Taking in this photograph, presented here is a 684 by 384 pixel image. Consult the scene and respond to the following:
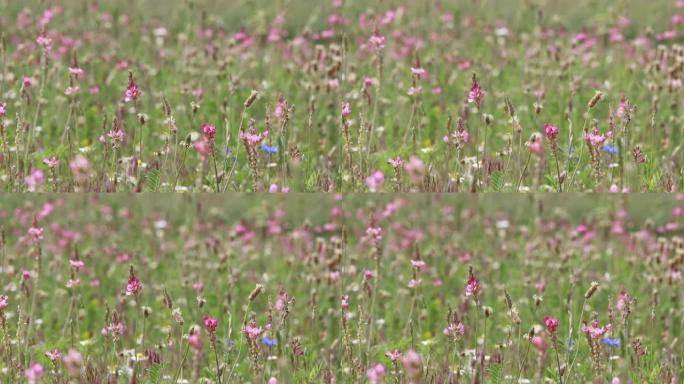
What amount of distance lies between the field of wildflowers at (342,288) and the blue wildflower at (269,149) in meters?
0.34

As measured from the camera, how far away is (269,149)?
491 cm

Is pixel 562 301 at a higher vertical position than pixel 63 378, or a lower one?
higher

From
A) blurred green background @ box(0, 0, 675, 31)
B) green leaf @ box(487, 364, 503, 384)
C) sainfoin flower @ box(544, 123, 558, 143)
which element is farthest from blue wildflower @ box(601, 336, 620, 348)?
blurred green background @ box(0, 0, 675, 31)

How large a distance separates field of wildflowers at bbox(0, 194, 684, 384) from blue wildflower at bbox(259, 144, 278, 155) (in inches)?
13.4

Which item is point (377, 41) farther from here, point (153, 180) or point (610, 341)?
point (610, 341)

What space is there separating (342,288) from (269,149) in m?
0.71

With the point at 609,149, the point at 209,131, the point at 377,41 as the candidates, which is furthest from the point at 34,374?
the point at 609,149

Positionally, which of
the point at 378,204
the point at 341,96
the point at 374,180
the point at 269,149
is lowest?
the point at 378,204

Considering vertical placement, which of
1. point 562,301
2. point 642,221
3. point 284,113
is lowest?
point 562,301

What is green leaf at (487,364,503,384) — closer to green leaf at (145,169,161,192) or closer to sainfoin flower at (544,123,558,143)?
sainfoin flower at (544,123,558,143)

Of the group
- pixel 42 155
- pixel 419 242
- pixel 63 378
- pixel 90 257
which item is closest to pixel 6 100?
pixel 42 155

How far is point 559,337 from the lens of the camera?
5.00 meters

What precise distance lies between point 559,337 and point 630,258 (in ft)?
2.58

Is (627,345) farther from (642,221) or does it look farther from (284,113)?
(284,113)
